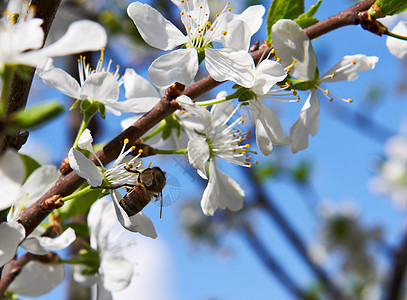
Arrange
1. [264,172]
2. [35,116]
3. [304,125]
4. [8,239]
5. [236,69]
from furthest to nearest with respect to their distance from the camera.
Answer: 1. [264,172]
2. [304,125]
3. [236,69]
4. [8,239]
5. [35,116]

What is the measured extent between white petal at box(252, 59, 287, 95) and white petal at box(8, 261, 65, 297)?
464mm

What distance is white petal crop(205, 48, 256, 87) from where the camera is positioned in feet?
2.28

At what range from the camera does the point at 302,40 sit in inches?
28.6

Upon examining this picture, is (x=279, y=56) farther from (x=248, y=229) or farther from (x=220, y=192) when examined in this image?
(x=248, y=229)

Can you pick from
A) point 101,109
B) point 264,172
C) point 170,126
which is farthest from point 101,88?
point 264,172

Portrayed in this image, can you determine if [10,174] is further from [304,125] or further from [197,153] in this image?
[304,125]

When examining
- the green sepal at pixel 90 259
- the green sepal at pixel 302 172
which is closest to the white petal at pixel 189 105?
the green sepal at pixel 90 259

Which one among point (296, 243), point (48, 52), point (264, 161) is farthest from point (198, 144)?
point (264, 161)

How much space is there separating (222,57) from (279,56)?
0.09 m

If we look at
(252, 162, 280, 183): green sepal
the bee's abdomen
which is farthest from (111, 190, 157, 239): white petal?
(252, 162, 280, 183): green sepal

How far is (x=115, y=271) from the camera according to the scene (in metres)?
0.88

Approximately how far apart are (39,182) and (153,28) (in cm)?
33

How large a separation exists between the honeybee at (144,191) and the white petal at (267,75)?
20 centimetres

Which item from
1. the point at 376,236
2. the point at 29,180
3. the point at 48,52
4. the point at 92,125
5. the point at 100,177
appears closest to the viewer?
the point at 48,52
